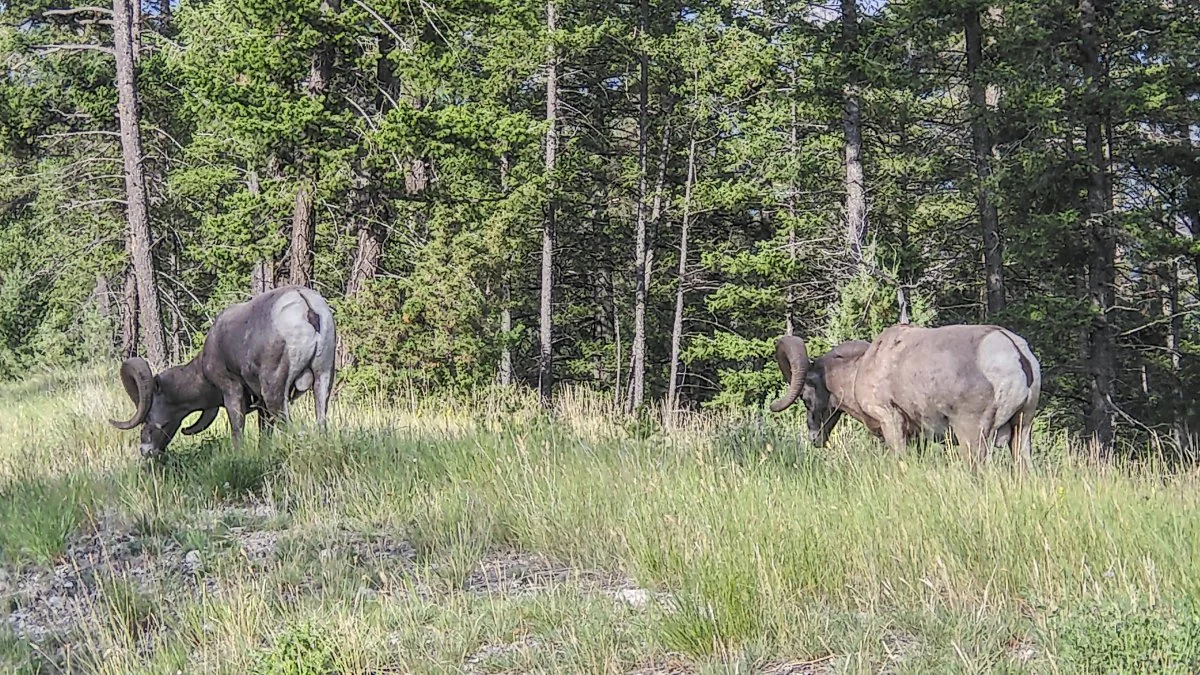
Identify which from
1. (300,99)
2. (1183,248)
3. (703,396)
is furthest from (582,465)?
(703,396)

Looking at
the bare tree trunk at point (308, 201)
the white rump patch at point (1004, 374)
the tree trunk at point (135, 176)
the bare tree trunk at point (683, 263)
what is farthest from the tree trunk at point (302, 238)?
the bare tree trunk at point (683, 263)

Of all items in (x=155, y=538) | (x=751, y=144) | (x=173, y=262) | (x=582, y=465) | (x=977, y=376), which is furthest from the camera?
(x=173, y=262)

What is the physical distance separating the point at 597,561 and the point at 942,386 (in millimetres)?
4315

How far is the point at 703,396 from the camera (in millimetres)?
28859

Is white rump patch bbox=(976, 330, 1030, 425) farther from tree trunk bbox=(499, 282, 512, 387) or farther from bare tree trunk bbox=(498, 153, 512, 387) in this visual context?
bare tree trunk bbox=(498, 153, 512, 387)

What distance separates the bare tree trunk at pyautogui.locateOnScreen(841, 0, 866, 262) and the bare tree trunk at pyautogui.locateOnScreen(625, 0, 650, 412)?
19.2 feet

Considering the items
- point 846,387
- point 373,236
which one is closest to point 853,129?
point 373,236

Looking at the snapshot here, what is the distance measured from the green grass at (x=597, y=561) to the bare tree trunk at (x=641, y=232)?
15617 mm

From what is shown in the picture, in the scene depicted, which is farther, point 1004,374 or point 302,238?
Result: point 302,238

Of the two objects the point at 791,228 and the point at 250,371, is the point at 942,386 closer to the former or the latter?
the point at 250,371

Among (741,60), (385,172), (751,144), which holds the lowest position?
(385,172)

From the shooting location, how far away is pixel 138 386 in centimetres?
837

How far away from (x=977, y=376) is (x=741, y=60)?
14877 millimetres

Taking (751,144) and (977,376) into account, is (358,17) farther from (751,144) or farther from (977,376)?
(751,144)
